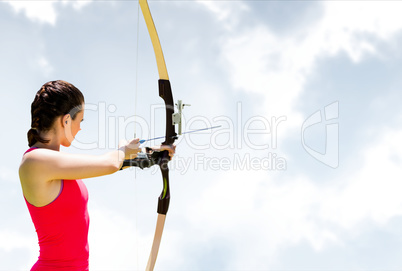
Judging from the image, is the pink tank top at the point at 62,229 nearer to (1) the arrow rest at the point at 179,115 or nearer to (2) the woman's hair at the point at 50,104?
(2) the woman's hair at the point at 50,104

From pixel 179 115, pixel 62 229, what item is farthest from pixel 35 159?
pixel 179 115

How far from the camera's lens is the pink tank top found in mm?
1228

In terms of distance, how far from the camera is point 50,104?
1.21 meters

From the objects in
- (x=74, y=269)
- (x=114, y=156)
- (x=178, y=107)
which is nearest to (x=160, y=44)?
(x=178, y=107)

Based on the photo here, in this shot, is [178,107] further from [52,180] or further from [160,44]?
[52,180]

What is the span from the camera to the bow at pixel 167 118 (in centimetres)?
246

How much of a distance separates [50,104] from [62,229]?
0.39 meters

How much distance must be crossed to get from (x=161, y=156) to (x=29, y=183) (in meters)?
1.13

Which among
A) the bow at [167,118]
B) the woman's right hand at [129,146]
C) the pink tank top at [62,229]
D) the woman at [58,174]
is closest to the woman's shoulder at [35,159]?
the woman at [58,174]

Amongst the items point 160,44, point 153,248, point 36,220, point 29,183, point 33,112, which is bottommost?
point 153,248

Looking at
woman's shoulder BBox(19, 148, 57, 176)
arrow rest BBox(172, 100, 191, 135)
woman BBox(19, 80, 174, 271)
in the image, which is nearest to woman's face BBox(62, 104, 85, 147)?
woman BBox(19, 80, 174, 271)

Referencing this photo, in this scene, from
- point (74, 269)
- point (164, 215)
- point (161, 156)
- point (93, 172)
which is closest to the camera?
point (93, 172)

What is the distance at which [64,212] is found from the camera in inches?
48.8

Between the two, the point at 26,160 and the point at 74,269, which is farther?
the point at 74,269
